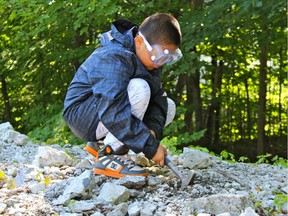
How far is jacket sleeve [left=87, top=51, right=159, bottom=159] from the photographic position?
280 centimetres

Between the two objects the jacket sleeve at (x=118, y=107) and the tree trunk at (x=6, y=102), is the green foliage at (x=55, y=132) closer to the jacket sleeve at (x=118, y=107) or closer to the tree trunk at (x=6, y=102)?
the jacket sleeve at (x=118, y=107)

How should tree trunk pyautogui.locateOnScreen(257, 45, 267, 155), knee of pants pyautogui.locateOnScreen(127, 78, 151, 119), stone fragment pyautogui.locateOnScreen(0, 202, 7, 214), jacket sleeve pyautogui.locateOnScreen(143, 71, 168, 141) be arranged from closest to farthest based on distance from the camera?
stone fragment pyautogui.locateOnScreen(0, 202, 7, 214), knee of pants pyautogui.locateOnScreen(127, 78, 151, 119), jacket sleeve pyautogui.locateOnScreen(143, 71, 168, 141), tree trunk pyautogui.locateOnScreen(257, 45, 267, 155)

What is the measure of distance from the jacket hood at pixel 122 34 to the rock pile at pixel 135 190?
32.2 inches

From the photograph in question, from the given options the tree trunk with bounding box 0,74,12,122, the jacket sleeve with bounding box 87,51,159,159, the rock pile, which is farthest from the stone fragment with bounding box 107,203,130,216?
the tree trunk with bounding box 0,74,12,122

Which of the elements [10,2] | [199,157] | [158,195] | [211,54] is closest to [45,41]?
[10,2]

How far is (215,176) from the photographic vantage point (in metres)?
3.24

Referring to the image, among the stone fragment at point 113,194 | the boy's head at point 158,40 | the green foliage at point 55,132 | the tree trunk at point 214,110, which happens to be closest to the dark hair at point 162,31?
the boy's head at point 158,40

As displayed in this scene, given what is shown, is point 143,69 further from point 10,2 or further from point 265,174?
point 10,2

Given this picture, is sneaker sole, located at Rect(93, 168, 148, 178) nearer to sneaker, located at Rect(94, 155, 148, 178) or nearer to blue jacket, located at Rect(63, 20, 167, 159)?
sneaker, located at Rect(94, 155, 148, 178)

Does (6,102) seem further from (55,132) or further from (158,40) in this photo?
(158,40)

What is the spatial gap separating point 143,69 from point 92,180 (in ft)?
2.51

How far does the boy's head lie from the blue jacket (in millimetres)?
68

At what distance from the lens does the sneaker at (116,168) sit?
3018 mm

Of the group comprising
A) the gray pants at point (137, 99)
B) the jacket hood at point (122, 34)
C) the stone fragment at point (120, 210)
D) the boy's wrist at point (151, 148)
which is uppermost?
the jacket hood at point (122, 34)
